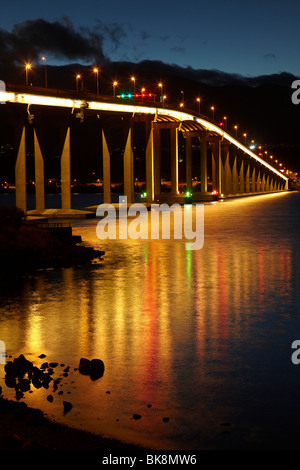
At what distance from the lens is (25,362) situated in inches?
378

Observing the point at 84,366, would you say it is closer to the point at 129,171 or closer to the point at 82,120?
the point at 82,120

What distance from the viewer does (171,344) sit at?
11.3 m

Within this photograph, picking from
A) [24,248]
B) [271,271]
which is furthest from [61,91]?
[271,271]

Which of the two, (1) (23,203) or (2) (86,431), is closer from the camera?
(2) (86,431)

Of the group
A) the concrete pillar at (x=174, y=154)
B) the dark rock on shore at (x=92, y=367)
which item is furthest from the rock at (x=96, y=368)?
the concrete pillar at (x=174, y=154)

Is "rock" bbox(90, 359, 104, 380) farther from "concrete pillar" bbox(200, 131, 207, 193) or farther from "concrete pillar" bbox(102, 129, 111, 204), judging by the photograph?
"concrete pillar" bbox(200, 131, 207, 193)

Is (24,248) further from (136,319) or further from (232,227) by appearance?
(232,227)

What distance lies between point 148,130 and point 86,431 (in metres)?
77.8

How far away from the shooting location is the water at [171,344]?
7.52 m

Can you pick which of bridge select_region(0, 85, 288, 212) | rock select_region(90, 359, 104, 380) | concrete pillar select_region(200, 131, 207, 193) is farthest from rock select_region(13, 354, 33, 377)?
concrete pillar select_region(200, 131, 207, 193)

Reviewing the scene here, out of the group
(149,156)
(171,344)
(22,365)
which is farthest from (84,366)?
(149,156)

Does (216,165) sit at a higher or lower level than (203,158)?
lower

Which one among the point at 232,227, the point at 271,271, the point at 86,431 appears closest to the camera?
the point at 86,431

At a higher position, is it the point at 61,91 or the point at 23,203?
the point at 61,91
